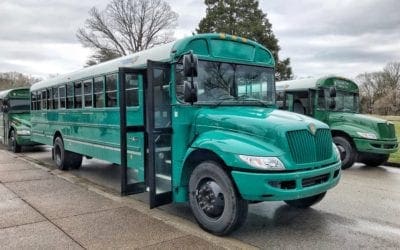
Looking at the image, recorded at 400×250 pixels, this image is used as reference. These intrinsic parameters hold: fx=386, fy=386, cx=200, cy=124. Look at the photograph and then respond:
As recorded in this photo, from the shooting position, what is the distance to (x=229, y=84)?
18.7ft

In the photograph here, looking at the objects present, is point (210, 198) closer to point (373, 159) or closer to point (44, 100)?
point (373, 159)

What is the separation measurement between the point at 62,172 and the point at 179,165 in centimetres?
545

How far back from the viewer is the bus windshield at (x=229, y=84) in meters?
5.49

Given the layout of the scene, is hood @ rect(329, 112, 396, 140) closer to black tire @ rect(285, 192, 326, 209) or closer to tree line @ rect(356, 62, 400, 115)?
black tire @ rect(285, 192, 326, 209)

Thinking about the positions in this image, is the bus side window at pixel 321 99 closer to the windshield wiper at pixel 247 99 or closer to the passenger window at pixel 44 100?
the windshield wiper at pixel 247 99

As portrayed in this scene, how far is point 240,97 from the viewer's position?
570 centimetres

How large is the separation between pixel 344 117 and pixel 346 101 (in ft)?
3.67

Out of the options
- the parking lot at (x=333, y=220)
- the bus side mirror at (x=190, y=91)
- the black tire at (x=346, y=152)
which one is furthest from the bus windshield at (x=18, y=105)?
the bus side mirror at (x=190, y=91)

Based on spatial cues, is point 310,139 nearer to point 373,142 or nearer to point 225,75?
point 225,75

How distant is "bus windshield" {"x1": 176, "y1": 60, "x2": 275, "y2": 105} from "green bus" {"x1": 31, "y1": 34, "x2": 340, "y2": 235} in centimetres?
2

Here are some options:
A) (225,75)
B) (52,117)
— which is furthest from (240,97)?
(52,117)

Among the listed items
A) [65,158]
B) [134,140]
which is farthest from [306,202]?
[65,158]

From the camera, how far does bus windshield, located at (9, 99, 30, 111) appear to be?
15312 mm

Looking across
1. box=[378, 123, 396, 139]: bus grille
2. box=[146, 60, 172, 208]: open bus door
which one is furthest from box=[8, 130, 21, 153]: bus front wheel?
box=[378, 123, 396, 139]: bus grille
